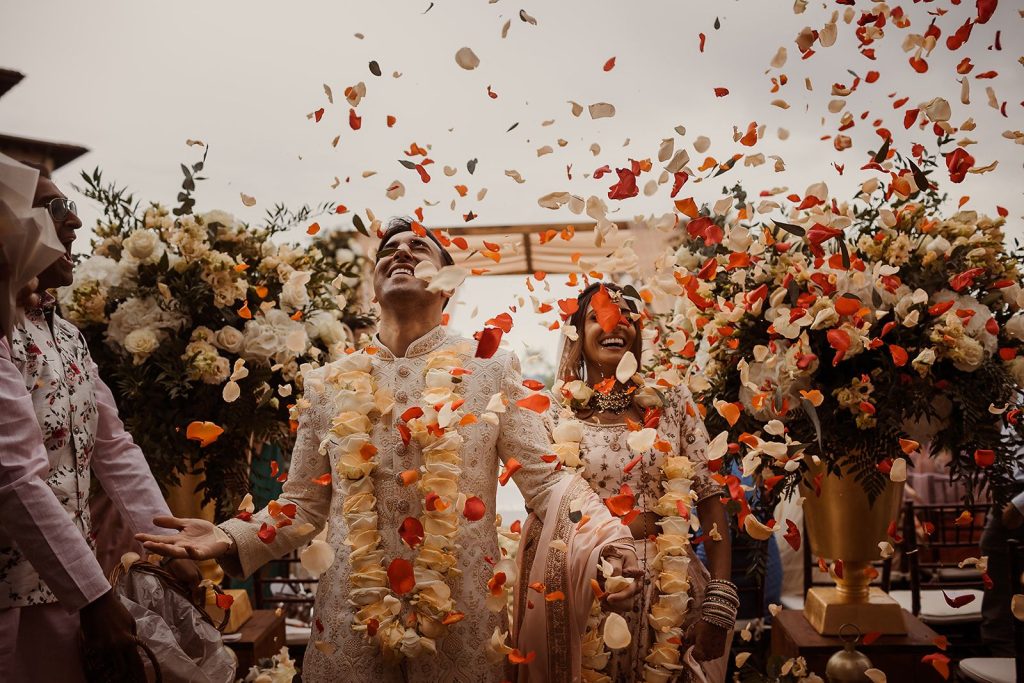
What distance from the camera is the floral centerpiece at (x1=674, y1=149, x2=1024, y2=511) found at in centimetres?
234

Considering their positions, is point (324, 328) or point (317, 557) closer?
point (317, 557)

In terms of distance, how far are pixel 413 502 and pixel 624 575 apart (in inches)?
20.7

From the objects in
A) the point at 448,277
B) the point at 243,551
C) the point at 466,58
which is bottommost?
the point at 243,551

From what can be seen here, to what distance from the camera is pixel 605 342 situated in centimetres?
248

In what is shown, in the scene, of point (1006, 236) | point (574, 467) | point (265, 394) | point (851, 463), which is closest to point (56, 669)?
point (265, 394)

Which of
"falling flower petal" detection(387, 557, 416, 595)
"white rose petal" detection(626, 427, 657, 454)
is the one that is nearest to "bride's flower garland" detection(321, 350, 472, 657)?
"falling flower petal" detection(387, 557, 416, 595)

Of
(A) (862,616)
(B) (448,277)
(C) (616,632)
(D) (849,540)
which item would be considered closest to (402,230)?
(B) (448,277)

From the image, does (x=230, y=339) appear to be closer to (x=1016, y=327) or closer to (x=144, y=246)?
(x=144, y=246)

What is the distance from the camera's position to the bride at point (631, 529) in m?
1.93

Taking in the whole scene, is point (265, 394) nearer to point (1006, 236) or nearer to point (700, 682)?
point (700, 682)

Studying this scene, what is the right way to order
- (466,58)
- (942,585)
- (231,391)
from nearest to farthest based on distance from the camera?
(466,58) < (231,391) < (942,585)

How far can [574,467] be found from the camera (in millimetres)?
2217

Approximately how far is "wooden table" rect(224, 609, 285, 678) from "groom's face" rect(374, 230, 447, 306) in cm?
139

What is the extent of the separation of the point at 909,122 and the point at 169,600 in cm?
239
